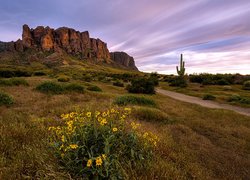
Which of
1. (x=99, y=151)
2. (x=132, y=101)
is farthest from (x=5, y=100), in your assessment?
(x=99, y=151)

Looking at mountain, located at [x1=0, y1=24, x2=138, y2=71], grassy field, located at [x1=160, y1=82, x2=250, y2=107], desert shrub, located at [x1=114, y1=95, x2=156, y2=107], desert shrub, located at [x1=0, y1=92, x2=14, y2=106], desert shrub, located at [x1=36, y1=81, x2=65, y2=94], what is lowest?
grassy field, located at [x1=160, y1=82, x2=250, y2=107]

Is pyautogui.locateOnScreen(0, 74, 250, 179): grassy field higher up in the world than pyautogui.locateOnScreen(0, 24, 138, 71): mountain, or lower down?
lower down

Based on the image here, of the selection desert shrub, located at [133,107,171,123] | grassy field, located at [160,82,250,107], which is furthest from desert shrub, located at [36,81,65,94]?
grassy field, located at [160,82,250,107]

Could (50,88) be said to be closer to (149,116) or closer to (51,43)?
(149,116)

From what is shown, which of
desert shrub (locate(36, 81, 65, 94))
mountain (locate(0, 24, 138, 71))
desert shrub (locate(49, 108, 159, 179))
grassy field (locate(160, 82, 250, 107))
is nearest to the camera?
desert shrub (locate(49, 108, 159, 179))

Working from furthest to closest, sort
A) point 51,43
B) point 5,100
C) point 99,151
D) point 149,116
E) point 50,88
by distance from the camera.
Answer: point 51,43
point 50,88
point 5,100
point 149,116
point 99,151

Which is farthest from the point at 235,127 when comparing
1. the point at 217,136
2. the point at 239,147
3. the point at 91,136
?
the point at 91,136

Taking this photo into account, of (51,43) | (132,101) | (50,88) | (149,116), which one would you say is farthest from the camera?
(51,43)

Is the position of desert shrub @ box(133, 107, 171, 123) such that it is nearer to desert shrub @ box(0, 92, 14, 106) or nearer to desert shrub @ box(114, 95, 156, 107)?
desert shrub @ box(114, 95, 156, 107)

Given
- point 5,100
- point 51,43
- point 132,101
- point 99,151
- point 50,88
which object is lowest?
point 132,101

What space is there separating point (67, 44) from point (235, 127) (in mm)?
193058

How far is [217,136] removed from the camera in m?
5.75

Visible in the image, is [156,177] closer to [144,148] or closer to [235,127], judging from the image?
[144,148]

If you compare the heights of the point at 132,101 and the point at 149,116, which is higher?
the point at 132,101
